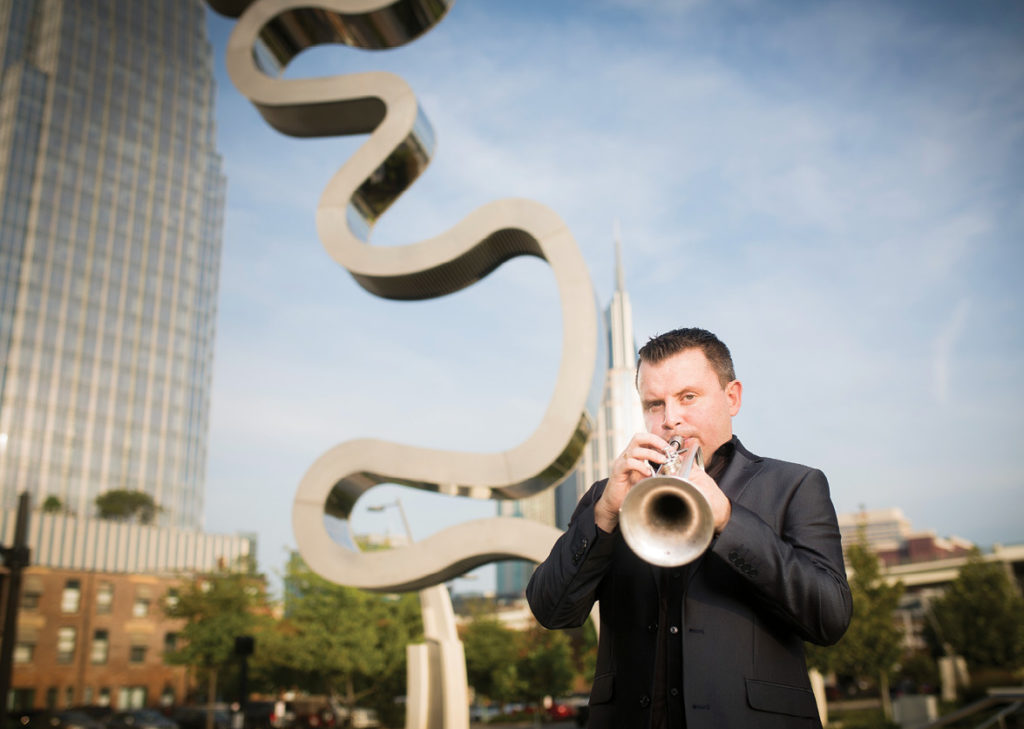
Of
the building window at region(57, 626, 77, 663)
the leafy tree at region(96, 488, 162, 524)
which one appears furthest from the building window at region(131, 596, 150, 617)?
the leafy tree at region(96, 488, 162, 524)

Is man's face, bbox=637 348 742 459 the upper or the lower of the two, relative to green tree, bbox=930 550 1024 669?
upper

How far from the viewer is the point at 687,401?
8.25 feet

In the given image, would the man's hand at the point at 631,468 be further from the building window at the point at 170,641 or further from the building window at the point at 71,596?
the building window at the point at 170,641

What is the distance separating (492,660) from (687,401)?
36804mm

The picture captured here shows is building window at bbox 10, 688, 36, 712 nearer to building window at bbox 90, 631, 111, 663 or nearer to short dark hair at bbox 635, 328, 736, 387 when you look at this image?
building window at bbox 90, 631, 111, 663

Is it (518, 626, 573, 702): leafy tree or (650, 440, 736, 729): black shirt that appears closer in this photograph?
(650, 440, 736, 729): black shirt

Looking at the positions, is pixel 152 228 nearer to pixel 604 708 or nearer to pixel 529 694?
pixel 529 694

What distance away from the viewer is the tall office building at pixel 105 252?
81.2 metres

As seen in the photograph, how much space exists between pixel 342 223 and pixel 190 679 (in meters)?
60.0

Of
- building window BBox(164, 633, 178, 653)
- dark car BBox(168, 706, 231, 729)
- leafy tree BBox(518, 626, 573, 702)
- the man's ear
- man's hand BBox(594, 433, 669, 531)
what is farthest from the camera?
building window BBox(164, 633, 178, 653)

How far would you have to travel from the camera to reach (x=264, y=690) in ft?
120

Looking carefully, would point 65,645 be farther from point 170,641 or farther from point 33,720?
point 33,720

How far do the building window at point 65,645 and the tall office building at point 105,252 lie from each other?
27495mm

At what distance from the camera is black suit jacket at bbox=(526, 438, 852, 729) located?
2146 mm
